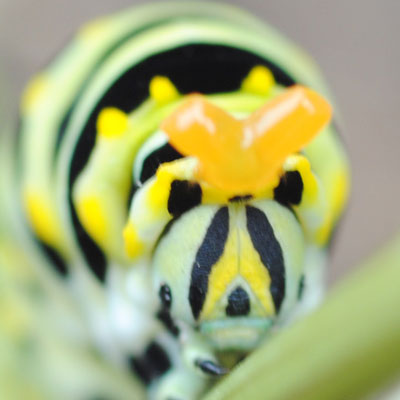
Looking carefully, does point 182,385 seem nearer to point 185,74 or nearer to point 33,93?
point 185,74

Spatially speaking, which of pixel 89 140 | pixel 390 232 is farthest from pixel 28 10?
pixel 89 140

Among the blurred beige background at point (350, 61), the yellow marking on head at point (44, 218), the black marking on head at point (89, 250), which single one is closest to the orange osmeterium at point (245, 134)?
the black marking on head at point (89, 250)

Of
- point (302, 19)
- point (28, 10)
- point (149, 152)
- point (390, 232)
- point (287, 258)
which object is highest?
point (28, 10)

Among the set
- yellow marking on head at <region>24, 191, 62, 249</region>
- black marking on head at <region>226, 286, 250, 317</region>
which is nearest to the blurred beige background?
yellow marking on head at <region>24, 191, 62, 249</region>

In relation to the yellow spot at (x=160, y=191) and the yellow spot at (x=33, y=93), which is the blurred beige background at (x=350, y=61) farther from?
the yellow spot at (x=160, y=191)

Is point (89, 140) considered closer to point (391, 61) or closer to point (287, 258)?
point (287, 258)

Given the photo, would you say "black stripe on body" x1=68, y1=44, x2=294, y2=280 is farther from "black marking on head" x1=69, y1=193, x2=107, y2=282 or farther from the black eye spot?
the black eye spot

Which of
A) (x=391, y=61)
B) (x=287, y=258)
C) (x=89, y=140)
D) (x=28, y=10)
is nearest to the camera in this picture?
(x=287, y=258)
